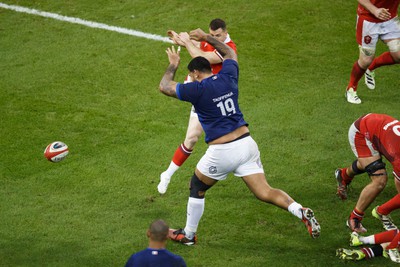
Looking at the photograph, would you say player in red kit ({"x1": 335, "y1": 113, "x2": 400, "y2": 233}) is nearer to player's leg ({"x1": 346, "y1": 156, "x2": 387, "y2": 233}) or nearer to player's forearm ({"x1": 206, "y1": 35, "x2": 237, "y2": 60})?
player's leg ({"x1": 346, "y1": 156, "x2": 387, "y2": 233})

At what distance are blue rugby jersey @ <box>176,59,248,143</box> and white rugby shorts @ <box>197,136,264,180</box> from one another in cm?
19

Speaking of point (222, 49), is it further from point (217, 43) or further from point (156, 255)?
point (156, 255)

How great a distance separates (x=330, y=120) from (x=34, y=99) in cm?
544

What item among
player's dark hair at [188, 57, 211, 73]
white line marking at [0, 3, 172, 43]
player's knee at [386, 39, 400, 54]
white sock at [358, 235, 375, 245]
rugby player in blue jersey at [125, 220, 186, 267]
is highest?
player's dark hair at [188, 57, 211, 73]

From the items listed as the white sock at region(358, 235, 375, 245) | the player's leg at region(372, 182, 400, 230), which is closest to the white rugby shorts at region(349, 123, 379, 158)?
the player's leg at region(372, 182, 400, 230)

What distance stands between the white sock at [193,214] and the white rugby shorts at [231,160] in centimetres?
39

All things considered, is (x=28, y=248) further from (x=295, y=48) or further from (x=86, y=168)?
(x=295, y=48)

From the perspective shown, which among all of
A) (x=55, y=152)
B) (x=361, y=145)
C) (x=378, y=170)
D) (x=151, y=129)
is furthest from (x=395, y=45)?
(x=55, y=152)

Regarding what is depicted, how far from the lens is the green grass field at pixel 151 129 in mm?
10570

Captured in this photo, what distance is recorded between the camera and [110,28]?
1714 cm

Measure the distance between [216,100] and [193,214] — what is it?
1.56 metres

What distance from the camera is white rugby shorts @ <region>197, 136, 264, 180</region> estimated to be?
1004cm

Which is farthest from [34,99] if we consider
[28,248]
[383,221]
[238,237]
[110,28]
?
[383,221]

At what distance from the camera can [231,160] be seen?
10.0 metres
